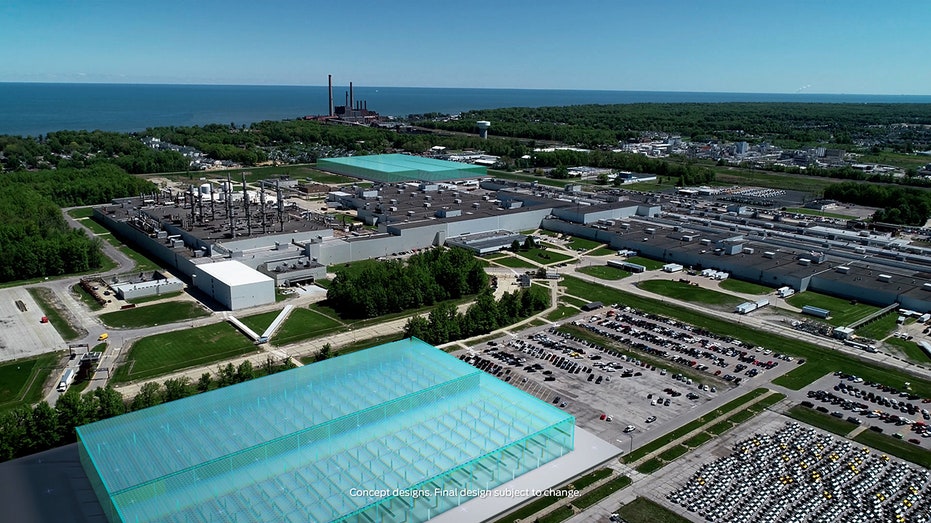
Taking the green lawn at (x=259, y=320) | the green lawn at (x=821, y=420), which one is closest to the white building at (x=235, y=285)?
the green lawn at (x=259, y=320)

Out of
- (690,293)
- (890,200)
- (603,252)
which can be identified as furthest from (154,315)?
(890,200)

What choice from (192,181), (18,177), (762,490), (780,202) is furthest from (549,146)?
(762,490)

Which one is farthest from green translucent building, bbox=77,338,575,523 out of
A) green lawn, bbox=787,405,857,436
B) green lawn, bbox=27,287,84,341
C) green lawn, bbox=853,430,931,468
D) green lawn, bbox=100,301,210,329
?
green lawn, bbox=27,287,84,341

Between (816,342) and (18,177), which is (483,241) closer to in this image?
(816,342)

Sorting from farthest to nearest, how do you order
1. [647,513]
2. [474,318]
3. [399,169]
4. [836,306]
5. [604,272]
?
[399,169] → [604,272] → [836,306] → [474,318] → [647,513]

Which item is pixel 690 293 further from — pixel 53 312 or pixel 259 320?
pixel 53 312
